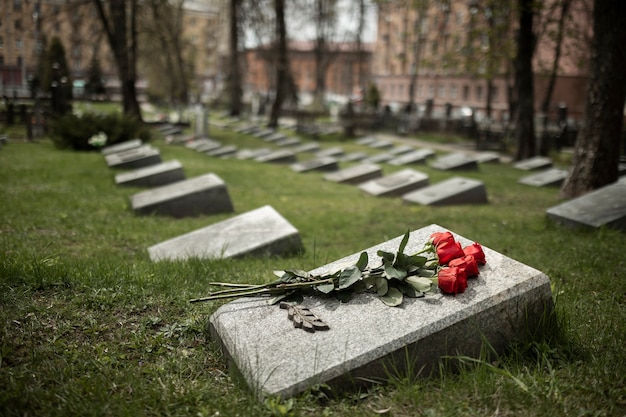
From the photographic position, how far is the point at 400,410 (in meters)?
2.49

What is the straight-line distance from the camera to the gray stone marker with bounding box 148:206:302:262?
520 centimetres

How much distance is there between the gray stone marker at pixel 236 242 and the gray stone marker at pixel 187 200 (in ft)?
6.24

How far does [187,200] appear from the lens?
7.64 metres

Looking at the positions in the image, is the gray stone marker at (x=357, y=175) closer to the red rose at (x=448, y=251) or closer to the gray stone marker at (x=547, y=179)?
the gray stone marker at (x=547, y=179)

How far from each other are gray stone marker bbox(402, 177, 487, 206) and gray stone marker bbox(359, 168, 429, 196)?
55cm

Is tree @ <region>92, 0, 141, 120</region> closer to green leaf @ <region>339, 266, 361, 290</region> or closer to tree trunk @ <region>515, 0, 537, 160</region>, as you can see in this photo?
tree trunk @ <region>515, 0, 537, 160</region>

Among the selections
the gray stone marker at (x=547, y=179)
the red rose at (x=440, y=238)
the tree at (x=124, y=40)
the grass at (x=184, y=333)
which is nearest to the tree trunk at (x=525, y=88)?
the gray stone marker at (x=547, y=179)

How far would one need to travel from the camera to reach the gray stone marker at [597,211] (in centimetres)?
621

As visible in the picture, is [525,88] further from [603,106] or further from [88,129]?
[88,129]

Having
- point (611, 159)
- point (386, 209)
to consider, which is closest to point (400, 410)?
point (386, 209)

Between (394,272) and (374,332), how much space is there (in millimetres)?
407

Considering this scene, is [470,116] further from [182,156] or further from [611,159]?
[611,159]

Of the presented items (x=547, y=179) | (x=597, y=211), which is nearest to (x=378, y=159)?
(x=547, y=179)

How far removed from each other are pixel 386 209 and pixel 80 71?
207 feet
